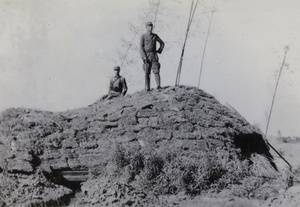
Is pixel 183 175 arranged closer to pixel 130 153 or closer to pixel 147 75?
pixel 130 153

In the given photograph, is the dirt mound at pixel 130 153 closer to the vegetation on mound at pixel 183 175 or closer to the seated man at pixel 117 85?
the vegetation on mound at pixel 183 175

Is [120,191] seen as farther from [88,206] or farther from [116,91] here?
[116,91]

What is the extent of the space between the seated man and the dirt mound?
0.82 m

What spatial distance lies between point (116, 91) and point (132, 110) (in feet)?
5.51

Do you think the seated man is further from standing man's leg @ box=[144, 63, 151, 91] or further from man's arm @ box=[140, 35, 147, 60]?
man's arm @ box=[140, 35, 147, 60]

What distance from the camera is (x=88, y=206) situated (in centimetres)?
679

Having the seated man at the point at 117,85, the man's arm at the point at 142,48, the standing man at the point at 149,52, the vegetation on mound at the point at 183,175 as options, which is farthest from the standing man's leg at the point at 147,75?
the vegetation on mound at the point at 183,175

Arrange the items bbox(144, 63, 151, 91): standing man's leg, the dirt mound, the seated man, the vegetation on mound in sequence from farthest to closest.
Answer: the seated man
bbox(144, 63, 151, 91): standing man's leg
the vegetation on mound
the dirt mound

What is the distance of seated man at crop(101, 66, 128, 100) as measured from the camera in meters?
10.1

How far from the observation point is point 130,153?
768 cm

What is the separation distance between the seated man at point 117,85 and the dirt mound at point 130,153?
0.82 metres

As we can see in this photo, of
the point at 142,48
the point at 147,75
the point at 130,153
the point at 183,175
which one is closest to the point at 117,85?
the point at 147,75

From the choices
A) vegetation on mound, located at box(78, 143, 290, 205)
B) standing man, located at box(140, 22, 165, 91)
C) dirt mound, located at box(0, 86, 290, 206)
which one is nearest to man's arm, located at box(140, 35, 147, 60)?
standing man, located at box(140, 22, 165, 91)

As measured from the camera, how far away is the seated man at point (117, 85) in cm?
1008
